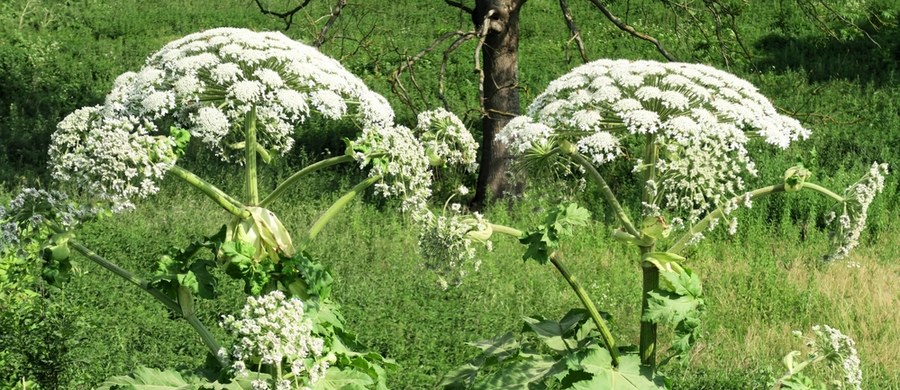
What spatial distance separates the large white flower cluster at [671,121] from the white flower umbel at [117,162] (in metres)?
1.50

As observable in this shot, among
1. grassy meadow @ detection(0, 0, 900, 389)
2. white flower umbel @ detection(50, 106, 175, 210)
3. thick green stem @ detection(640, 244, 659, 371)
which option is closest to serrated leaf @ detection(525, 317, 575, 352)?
thick green stem @ detection(640, 244, 659, 371)

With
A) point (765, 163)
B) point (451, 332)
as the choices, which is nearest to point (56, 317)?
point (451, 332)

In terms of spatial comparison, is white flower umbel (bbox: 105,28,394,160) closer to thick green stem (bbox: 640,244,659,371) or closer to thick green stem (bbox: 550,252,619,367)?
thick green stem (bbox: 550,252,619,367)

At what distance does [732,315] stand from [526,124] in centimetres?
505

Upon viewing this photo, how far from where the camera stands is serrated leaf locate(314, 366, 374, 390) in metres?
4.39

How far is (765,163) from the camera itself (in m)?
12.6

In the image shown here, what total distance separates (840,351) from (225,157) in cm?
278

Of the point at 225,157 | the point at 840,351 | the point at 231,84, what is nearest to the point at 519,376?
the point at 840,351

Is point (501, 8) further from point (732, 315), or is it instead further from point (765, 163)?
point (732, 315)

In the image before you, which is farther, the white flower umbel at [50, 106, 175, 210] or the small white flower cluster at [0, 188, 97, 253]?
the small white flower cluster at [0, 188, 97, 253]

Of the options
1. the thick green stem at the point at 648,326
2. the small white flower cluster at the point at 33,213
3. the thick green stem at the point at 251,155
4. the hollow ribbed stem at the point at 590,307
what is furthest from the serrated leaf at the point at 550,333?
the small white flower cluster at the point at 33,213

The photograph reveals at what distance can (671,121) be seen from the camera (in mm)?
4516

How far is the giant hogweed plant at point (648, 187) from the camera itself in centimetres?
438

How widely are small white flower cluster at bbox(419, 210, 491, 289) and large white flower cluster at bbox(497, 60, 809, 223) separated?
40 centimetres
